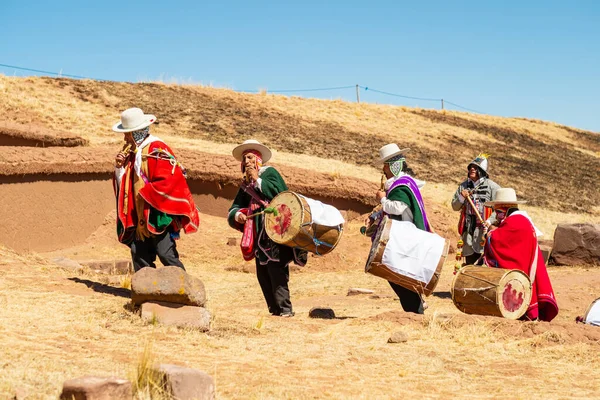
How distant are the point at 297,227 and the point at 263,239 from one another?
2.28 ft

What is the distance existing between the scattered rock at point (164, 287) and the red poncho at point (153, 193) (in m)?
1.17

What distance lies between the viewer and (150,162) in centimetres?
945

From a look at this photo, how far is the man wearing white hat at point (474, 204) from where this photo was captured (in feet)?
45.8

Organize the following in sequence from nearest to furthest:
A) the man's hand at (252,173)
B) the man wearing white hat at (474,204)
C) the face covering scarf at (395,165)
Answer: the man's hand at (252,173) < the face covering scarf at (395,165) < the man wearing white hat at (474,204)

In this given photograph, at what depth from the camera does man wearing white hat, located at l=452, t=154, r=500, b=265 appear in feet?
45.8

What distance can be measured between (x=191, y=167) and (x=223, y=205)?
3.67 ft

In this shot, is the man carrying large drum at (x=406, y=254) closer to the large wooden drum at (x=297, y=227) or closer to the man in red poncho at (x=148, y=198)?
the large wooden drum at (x=297, y=227)

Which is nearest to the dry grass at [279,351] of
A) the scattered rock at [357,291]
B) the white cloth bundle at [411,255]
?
the white cloth bundle at [411,255]

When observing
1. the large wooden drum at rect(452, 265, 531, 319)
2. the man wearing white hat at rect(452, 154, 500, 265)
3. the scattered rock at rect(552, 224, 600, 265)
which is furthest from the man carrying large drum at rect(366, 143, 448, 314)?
the scattered rock at rect(552, 224, 600, 265)

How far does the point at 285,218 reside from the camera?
9.48m

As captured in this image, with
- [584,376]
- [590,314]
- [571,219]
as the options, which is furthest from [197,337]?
[571,219]

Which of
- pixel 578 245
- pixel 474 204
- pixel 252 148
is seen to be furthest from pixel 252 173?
pixel 578 245

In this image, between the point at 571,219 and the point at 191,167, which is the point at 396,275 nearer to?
the point at 191,167

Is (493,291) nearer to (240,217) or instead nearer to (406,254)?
(406,254)
